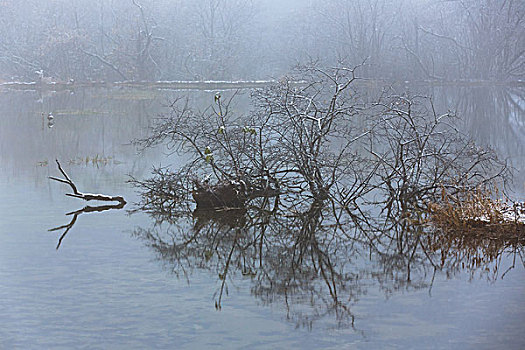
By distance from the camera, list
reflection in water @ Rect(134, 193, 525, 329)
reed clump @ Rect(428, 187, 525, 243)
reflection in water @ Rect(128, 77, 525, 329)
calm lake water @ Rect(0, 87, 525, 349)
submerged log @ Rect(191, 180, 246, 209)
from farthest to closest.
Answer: submerged log @ Rect(191, 180, 246, 209) < reed clump @ Rect(428, 187, 525, 243) < reflection in water @ Rect(128, 77, 525, 329) < reflection in water @ Rect(134, 193, 525, 329) < calm lake water @ Rect(0, 87, 525, 349)

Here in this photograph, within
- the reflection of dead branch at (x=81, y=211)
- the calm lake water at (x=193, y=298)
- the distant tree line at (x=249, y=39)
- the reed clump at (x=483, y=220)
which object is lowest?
the calm lake water at (x=193, y=298)

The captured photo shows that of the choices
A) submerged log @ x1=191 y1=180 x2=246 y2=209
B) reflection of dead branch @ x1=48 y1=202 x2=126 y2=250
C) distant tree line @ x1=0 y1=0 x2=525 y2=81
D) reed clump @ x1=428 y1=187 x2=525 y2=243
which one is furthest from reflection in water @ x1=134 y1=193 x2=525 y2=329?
distant tree line @ x1=0 y1=0 x2=525 y2=81

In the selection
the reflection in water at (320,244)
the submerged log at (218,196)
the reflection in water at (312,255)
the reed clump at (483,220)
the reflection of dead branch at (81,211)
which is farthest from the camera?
the submerged log at (218,196)

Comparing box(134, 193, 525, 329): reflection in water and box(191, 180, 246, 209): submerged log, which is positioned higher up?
box(191, 180, 246, 209): submerged log

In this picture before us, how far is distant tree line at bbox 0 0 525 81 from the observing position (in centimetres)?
4612

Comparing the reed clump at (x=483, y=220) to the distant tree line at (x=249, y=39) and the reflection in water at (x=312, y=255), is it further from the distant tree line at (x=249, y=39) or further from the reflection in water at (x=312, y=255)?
the distant tree line at (x=249, y=39)

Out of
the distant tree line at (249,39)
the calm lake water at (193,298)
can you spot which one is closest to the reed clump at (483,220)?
the calm lake water at (193,298)

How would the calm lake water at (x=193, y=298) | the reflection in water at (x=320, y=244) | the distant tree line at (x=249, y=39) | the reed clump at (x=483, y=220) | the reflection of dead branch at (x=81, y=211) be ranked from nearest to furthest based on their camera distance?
the calm lake water at (x=193, y=298) < the reflection in water at (x=320, y=244) < the reed clump at (x=483, y=220) < the reflection of dead branch at (x=81, y=211) < the distant tree line at (x=249, y=39)

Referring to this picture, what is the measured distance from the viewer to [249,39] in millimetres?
54281

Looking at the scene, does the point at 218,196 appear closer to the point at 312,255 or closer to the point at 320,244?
the point at 320,244

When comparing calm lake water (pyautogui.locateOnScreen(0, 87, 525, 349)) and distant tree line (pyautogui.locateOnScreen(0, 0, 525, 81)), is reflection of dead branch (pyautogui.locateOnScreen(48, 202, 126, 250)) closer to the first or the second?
calm lake water (pyautogui.locateOnScreen(0, 87, 525, 349))

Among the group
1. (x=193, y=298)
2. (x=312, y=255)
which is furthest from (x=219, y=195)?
(x=193, y=298)

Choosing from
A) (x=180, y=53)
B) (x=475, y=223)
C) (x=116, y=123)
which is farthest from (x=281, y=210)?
(x=180, y=53)

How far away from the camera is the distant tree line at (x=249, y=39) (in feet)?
151
